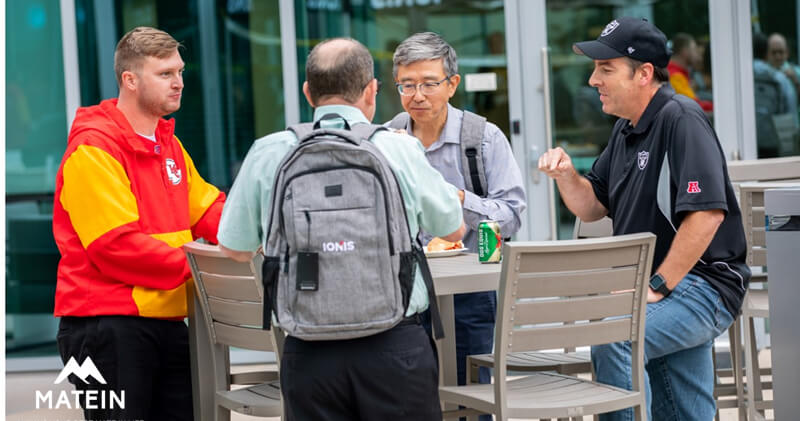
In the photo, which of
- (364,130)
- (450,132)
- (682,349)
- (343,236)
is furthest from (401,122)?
(343,236)

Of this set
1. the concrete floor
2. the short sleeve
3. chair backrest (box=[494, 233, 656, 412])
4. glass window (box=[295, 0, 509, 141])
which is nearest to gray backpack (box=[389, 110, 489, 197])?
the short sleeve

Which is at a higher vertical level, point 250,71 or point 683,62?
point 250,71

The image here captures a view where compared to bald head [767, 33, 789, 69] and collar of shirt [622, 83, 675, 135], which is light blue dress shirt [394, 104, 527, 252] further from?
bald head [767, 33, 789, 69]

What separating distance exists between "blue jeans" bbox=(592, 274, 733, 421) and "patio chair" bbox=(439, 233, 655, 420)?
0.08 m

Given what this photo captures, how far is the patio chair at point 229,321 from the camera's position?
10.1 feet

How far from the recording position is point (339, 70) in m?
2.38

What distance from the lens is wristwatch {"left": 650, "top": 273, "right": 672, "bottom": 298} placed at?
121 inches

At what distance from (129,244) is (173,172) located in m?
0.40

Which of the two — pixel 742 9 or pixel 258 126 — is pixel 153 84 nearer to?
pixel 258 126

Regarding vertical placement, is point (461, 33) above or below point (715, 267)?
above

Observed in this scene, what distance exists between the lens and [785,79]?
622 centimetres

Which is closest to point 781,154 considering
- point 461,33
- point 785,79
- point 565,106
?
point 785,79

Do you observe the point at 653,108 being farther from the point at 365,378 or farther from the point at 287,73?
the point at 287,73

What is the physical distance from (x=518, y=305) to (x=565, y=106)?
361cm
